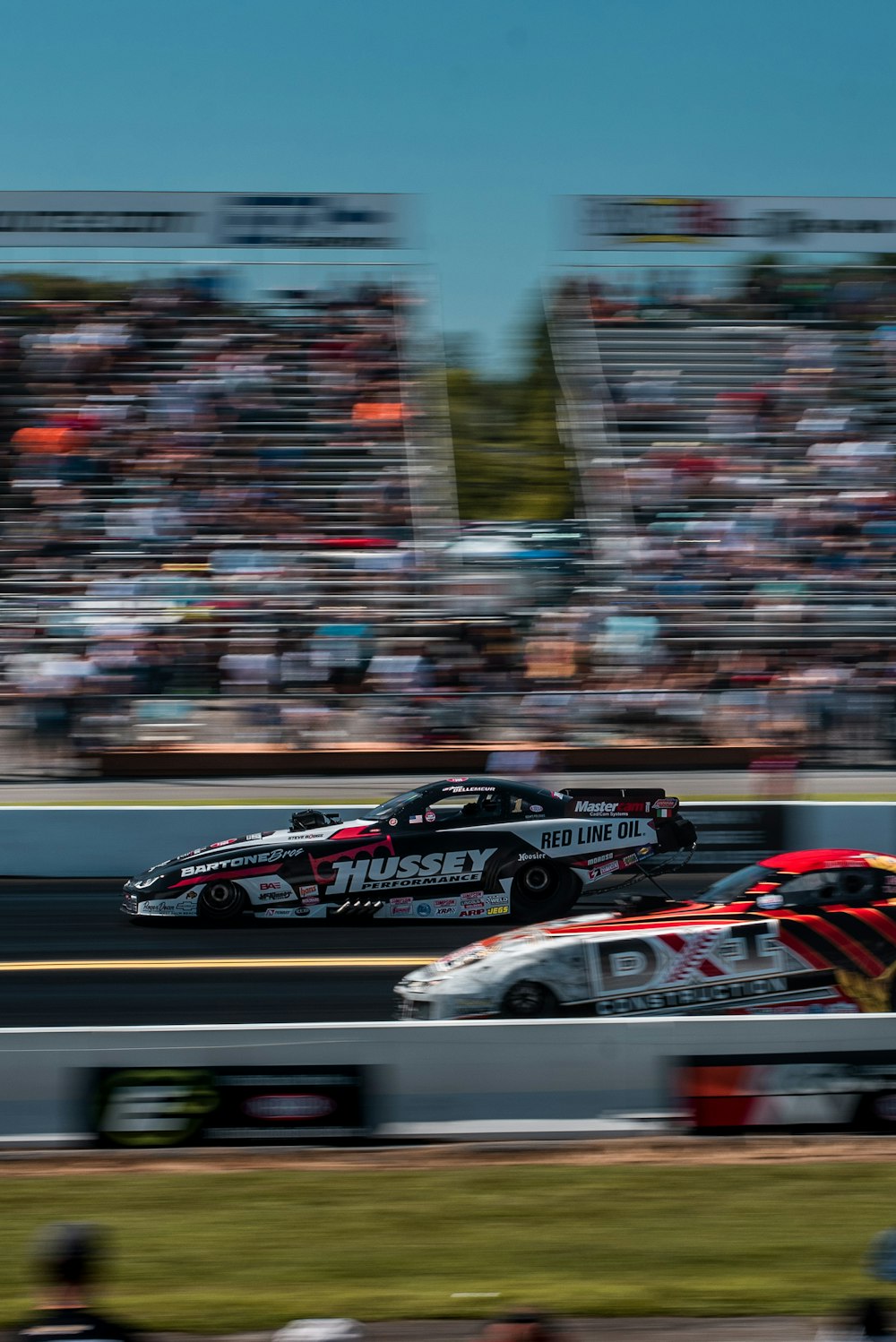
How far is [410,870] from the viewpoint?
10.8 metres

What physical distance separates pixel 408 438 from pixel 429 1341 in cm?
1761

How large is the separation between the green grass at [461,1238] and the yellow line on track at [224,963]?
11.6 feet

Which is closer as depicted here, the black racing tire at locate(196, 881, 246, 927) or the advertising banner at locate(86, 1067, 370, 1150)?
the advertising banner at locate(86, 1067, 370, 1150)

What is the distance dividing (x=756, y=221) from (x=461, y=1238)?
2001cm

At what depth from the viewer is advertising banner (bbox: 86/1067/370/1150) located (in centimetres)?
655

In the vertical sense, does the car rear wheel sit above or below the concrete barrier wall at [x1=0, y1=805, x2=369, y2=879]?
below

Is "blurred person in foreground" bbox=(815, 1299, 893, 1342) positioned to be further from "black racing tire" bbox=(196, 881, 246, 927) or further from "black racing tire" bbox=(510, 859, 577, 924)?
"black racing tire" bbox=(196, 881, 246, 927)

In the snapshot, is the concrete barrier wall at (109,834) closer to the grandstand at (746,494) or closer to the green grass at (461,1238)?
the grandstand at (746,494)

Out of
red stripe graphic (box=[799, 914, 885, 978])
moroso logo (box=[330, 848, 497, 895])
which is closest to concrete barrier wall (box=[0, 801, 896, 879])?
moroso logo (box=[330, 848, 497, 895])

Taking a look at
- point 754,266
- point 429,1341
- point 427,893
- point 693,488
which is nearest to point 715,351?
point 754,266

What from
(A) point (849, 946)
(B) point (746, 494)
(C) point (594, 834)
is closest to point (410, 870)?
(C) point (594, 834)

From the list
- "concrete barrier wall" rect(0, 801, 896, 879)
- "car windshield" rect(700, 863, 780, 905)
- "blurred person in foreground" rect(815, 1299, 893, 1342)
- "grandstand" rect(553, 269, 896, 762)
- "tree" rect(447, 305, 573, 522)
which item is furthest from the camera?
"tree" rect(447, 305, 573, 522)

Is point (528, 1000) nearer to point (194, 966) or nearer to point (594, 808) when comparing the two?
point (194, 966)

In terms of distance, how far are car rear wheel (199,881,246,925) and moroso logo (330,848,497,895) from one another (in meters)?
0.70
